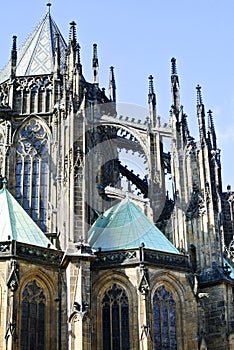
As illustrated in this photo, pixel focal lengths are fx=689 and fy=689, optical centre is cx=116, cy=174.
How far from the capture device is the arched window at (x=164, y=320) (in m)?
26.2

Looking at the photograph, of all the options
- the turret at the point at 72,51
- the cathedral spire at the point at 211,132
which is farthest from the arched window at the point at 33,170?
the cathedral spire at the point at 211,132

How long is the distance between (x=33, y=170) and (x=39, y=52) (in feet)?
25.0

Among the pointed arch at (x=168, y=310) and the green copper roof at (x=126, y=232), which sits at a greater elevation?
the green copper roof at (x=126, y=232)

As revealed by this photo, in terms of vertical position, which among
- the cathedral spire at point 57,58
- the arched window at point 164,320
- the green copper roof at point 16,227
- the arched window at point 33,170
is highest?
the cathedral spire at point 57,58

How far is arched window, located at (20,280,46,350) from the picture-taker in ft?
81.7

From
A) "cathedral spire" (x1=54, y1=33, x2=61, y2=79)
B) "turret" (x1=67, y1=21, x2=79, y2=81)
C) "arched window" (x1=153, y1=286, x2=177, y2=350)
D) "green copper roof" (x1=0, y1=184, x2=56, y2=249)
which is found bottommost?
"arched window" (x1=153, y1=286, x2=177, y2=350)

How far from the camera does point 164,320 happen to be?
87.1 feet

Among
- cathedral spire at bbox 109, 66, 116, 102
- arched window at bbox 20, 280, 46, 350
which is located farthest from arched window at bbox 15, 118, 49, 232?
arched window at bbox 20, 280, 46, 350

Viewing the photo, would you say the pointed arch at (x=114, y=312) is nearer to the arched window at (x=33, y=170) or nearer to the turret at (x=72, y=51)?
the arched window at (x=33, y=170)

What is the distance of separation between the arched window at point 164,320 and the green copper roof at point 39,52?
591 inches

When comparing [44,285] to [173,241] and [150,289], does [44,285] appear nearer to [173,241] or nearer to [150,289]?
[150,289]

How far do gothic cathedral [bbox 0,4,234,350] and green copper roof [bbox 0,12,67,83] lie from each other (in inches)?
4.6

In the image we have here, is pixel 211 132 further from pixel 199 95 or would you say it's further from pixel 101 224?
pixel 101 224

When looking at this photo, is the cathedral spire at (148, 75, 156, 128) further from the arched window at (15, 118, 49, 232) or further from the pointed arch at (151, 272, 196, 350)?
the pointed arch at (151, 272, 196, 350)
